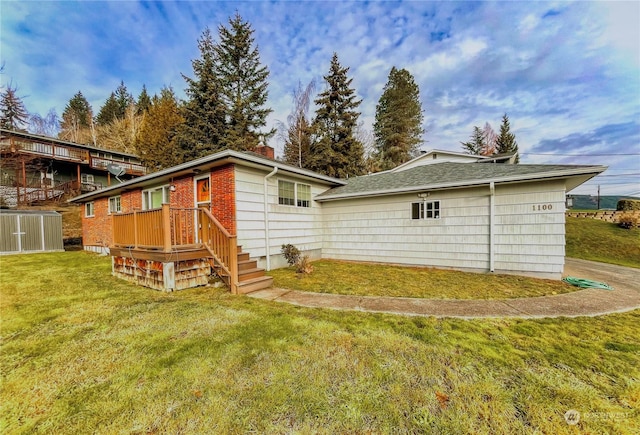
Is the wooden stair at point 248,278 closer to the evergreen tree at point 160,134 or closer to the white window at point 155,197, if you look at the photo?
the white window at point 155,197

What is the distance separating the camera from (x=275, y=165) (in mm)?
7488

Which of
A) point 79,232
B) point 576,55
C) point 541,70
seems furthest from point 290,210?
point 79,232

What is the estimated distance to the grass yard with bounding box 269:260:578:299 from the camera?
17.5 ft

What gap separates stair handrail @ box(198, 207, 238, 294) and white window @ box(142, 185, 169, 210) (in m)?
3.56

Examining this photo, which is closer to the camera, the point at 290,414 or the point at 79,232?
the point at 290,414

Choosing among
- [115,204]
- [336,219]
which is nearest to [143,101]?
[115,204]

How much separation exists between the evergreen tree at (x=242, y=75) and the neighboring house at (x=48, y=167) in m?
9.93

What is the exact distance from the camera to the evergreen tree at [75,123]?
32.6 m

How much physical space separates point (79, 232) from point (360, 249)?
20.3 meters

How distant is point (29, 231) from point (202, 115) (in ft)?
41.3

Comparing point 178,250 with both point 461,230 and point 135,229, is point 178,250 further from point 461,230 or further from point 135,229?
point 461,230

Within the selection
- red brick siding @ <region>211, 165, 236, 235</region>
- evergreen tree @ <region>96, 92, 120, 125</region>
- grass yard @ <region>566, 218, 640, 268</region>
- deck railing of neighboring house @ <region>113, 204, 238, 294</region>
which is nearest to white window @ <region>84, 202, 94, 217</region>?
deck railing of neighboring house @ <region>113, 204, 238, 294</region>

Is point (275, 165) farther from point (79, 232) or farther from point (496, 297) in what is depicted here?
point (79, 232)

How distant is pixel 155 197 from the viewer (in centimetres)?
941
